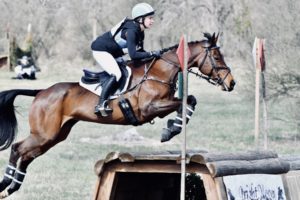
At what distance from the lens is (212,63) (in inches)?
432

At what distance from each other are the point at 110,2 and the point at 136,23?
97.5 feet

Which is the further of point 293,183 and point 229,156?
point 293,183

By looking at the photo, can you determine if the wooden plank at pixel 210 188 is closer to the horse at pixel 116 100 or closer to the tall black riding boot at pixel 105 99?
the horse at pixel 116 100

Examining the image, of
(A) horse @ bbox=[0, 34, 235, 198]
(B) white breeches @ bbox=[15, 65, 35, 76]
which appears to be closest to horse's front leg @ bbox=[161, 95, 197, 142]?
(A) horse @ bbox=[0, 34, 235, 198]

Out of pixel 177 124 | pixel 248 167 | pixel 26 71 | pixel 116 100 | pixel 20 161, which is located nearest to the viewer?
pixel 248 167

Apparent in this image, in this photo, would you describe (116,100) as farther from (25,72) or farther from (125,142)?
(25,72)

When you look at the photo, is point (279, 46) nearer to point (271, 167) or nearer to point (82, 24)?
point (271, 167)

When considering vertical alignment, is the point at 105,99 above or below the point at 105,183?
above

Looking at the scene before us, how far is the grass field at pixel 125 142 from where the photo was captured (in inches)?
557

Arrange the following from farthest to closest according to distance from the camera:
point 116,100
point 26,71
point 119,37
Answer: point 26,71
point 119,37
point 116,100

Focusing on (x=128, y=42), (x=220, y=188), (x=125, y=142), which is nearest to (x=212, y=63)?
(x=128, y=42)

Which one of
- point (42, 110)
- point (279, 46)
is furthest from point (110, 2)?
point (42, 110)

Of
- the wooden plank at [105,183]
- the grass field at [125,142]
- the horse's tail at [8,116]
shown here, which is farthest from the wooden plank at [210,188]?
the grass field at [125,142]

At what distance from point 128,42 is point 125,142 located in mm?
11092
